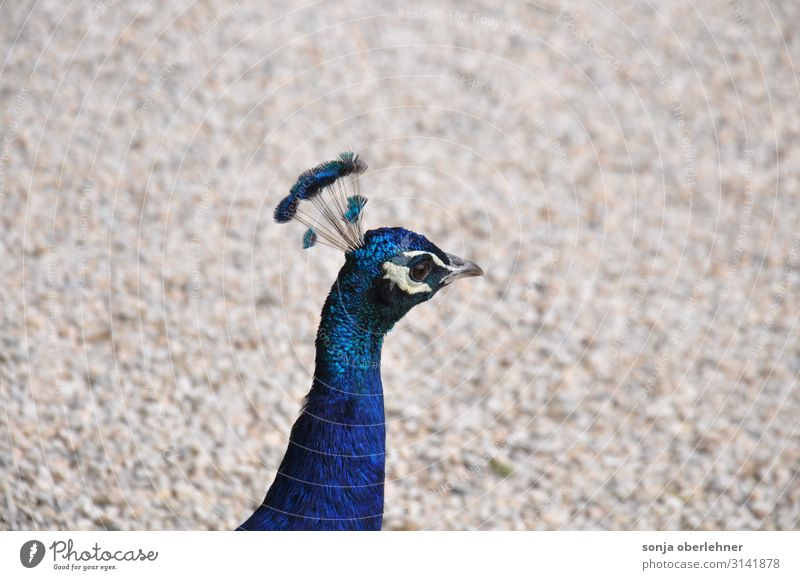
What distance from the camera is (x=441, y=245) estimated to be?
11.7 ft

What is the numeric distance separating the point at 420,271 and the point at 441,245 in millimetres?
1823

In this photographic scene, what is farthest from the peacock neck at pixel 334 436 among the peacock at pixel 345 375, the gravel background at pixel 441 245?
the gravel background at pixel 441 245

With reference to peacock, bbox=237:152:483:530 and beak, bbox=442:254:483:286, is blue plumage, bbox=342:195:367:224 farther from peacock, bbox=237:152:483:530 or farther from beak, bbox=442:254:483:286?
beak, bbox=442:254:483:286

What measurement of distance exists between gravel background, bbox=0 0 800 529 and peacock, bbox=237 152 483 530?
0.88 meters

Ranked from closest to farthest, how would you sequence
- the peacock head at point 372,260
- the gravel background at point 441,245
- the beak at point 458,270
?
the peacock head at point 372,260
the beak at point 458,270
the gravel background at point 441,245

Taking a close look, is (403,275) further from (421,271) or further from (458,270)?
(458,270)

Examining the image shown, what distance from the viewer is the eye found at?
1730mm

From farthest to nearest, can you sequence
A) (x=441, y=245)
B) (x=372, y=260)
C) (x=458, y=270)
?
(x=441, y=245), (x=458, y=270), (x=372, y=260)

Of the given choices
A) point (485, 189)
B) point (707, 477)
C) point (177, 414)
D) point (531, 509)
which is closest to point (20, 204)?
point (177, 414)

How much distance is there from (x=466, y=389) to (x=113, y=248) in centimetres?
151
